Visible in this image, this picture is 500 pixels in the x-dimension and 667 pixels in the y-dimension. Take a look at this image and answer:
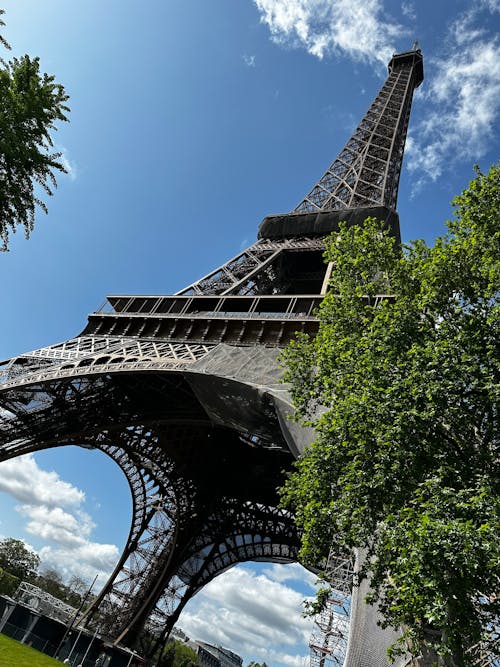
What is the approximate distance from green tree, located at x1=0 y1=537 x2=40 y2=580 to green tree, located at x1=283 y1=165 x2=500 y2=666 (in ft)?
221

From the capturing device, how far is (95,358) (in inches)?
741

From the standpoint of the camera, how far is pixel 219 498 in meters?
35.6

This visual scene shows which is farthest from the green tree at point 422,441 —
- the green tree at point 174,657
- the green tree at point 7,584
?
the green tree at point 7,584

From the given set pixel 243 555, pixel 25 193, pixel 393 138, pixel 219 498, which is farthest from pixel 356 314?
pixel 393 138

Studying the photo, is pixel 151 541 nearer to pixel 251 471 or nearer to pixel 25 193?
pixel 251 471

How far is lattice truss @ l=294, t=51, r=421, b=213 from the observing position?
32906 mm

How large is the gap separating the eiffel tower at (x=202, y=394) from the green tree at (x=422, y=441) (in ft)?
9.83

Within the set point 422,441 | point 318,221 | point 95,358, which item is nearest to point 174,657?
point 95,358

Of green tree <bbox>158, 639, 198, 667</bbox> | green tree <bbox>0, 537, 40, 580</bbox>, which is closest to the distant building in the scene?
green tree <bbox>158, 639, 198, 667</bbox>

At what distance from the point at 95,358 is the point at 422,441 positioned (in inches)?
575

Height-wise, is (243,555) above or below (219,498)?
below

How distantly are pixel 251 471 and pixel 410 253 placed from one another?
2558 cm

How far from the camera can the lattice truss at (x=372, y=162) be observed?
32906 mm

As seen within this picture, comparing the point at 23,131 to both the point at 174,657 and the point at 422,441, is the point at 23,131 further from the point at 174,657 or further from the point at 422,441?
the point at 174,657
